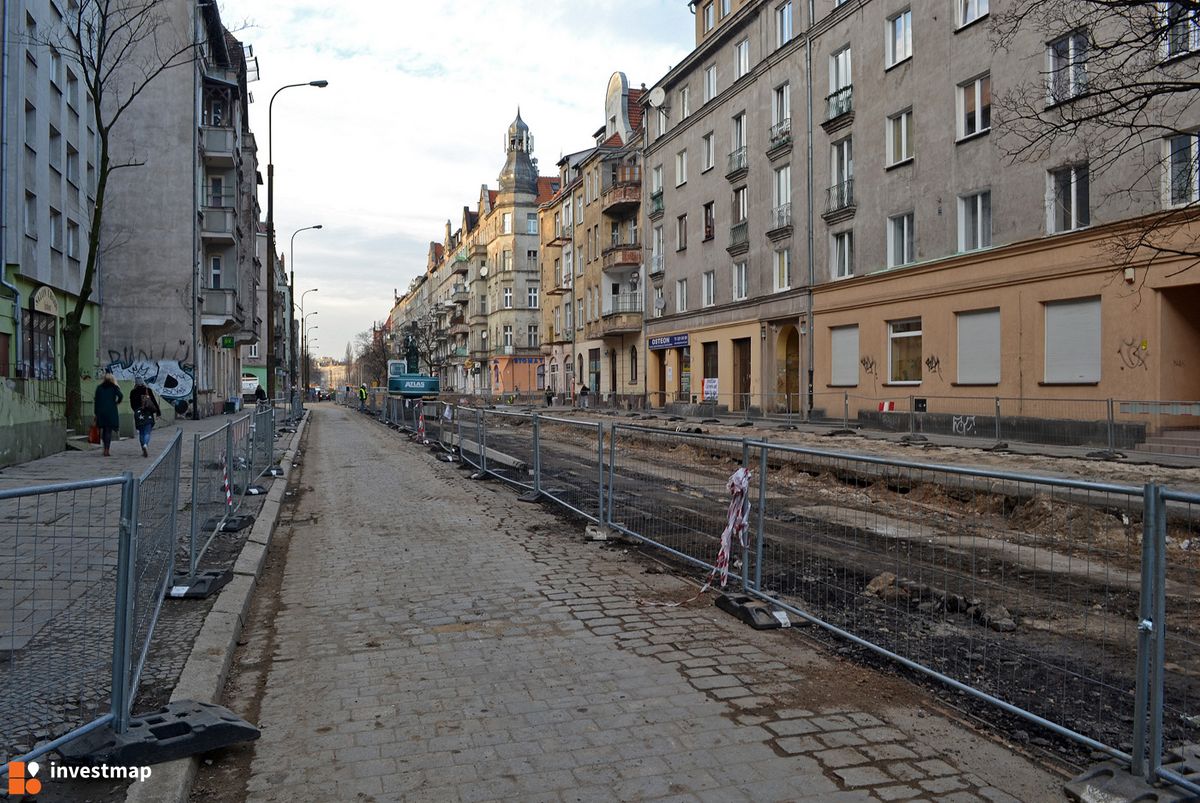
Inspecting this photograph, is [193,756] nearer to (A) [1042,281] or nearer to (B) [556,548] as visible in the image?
(B) [556,548]

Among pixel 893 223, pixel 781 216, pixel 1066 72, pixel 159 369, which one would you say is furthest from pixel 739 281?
pixel 159 369

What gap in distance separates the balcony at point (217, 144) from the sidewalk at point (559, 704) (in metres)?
32.9

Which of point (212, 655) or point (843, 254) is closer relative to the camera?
point (212, 655)

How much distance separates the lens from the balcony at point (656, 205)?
4362 cm

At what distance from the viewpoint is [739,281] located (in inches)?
1431

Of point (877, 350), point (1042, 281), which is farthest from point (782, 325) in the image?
point (1042, 281)

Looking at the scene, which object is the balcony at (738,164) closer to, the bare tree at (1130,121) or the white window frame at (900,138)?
the white window frame at (900,138)

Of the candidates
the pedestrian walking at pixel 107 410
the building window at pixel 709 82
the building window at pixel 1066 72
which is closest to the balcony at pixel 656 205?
the building window at pixel 709 82

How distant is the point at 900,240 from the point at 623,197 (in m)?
23.5

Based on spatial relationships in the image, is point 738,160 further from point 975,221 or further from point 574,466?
point 574,466

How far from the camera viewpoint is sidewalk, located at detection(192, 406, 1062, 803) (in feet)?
11.7

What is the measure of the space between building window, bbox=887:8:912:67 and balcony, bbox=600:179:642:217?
2170cm

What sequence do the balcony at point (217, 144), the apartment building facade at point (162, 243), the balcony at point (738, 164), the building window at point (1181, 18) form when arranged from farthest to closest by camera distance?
the balcony at point (217, 144)
the balcony at point (738, 164)
the apartment building facade at point (162, 243)
the building window at point (1181, 18)

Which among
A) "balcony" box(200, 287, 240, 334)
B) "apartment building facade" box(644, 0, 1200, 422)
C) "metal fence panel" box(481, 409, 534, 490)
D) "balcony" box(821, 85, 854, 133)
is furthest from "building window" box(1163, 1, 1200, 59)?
"balcony" box(200, 287, 240, 334)
